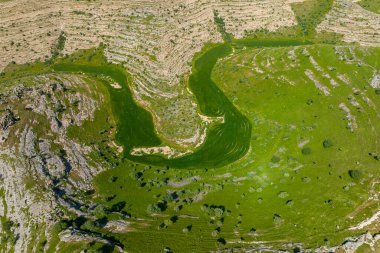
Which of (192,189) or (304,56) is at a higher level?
A: (304,56)

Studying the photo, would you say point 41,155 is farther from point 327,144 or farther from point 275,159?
point 327,144

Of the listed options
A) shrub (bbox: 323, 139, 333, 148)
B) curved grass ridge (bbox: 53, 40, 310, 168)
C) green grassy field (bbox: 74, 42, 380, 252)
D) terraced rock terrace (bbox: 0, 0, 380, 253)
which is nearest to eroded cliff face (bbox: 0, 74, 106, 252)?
terraced rock terrace (bbox: 0, 0, 380, 253)

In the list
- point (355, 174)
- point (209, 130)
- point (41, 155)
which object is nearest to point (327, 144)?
point (355, 174)

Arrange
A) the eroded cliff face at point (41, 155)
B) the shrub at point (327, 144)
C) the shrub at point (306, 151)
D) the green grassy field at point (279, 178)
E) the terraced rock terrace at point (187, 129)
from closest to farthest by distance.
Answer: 1. the green grassy field at point (279, 178)
2. the terraced rock terrace at point (187, 129)
3. the eroded cliff face at point (41, 155)
4. the shrub at point (306, 151)
5. the shrub at point (327, 144)

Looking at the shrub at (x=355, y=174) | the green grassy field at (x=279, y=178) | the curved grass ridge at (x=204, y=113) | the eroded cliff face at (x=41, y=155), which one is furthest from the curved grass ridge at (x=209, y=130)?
the shrub at (x=355, y=174)

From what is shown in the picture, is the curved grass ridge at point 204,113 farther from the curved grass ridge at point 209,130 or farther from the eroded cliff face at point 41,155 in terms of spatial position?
the eroded cliff face at point 41,155

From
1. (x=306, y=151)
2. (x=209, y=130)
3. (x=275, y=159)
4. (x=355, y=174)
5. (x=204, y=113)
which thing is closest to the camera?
(x=355, y=174)

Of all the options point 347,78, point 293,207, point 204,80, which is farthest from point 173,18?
point 293,207

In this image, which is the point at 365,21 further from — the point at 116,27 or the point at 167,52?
the point at 116,27
